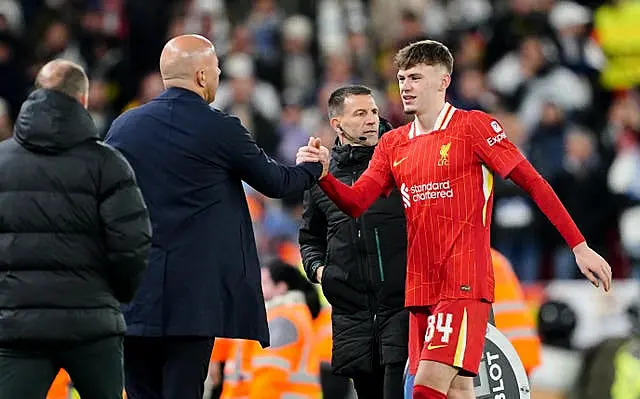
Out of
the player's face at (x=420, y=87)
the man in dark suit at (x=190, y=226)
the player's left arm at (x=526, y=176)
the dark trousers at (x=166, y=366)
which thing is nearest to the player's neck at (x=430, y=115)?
the player's face at (x=420, y=87)

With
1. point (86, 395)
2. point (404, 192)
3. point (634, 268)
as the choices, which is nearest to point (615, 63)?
point (634, 268)

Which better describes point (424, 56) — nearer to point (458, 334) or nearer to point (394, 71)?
point (458, 334)

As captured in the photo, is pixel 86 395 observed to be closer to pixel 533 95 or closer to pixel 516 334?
pixel 516 334

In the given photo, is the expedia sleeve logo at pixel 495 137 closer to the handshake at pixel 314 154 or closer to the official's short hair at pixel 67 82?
the handshake at pixel 314 154

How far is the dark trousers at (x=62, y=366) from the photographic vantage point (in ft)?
25.0

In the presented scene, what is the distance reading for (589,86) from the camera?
19.2m

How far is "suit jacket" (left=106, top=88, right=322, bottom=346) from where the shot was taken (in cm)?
818

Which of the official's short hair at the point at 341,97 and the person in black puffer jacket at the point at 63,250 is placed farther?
the official's short hair at the point at 341,97

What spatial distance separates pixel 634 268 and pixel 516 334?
19.1 ft

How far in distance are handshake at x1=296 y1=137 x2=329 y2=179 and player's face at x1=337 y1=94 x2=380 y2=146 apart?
3.00ft

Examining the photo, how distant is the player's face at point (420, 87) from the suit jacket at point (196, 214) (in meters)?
0.80

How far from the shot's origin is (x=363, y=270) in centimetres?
957

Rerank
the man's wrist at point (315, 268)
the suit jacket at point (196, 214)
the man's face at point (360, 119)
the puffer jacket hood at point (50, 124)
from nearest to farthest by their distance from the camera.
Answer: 1. the puffer jacket hood at point (50, 124)
2. the suit jacket at point (196, 214)
3. the man's face at point (360, 119)
4. the man's wrist at point (315, 268)

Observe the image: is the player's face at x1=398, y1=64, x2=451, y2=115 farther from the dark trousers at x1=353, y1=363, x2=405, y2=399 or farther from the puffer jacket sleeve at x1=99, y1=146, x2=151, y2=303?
the puffer jacket sleeve at x1=99, y1=146, x2=151, y2=303
